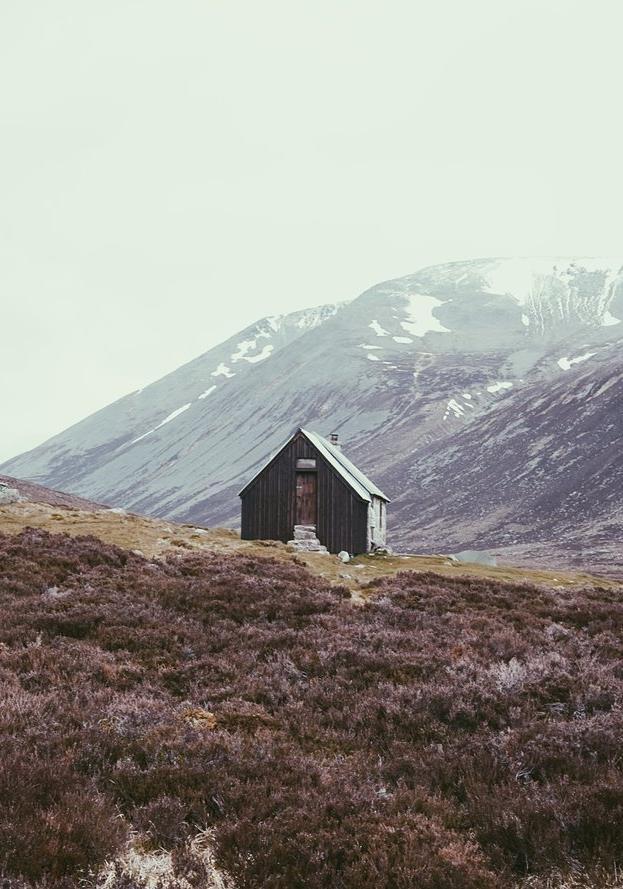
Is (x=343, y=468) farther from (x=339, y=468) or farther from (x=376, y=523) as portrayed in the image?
(x=376, y=523)

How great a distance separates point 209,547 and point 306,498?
10733 millimetres

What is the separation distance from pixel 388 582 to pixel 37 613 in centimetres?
1274

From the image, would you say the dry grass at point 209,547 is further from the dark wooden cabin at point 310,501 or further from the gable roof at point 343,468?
the gable roof at point 343,468

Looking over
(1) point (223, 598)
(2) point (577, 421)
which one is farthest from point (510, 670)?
(2) point (577, 421)

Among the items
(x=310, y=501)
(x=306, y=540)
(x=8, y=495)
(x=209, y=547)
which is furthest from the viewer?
(x=8, y=495)

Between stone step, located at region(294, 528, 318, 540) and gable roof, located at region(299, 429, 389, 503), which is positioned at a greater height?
gable roof, located at region(299, 429, 389, 503)

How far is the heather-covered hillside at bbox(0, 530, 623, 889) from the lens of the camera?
5512 mm

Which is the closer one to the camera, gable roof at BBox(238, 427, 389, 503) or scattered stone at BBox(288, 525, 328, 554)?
scattered stone at BBox(288, 525, 328, 554)

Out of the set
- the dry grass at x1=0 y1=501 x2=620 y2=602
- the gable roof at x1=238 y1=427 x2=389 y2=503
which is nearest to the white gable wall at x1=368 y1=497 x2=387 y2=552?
the gable roof at x1=238 y1=427 x2=389 y2=503

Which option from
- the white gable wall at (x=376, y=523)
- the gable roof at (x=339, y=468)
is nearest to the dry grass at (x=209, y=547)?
the white gable wall at (x=376, y=523)

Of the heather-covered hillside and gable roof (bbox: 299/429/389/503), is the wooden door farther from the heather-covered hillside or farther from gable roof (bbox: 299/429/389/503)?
the heather-covered hillside

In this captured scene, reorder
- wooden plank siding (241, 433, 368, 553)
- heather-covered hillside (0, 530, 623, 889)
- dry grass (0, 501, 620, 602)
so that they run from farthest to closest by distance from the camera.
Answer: wooden plank siding (241, 433, 368, 553)
dry grass (0, 501, 620, 602)
heather-covered hillside (0, 530, 623, 889)

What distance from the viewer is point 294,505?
129 feet

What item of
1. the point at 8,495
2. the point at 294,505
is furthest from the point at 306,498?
the point at 8,495
